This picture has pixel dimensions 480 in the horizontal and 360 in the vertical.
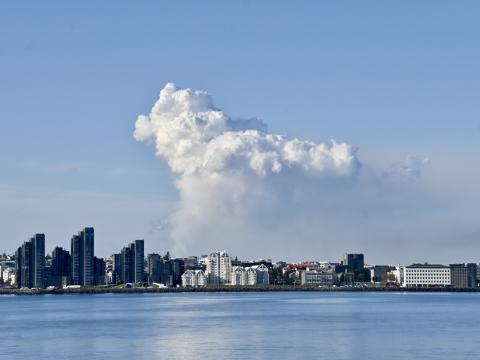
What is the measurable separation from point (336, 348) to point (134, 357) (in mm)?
14609

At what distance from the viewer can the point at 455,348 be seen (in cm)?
7219

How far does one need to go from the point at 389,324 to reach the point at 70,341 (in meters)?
33.2

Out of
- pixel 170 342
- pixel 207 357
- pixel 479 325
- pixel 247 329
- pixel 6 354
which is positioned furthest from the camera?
pixel 479 325

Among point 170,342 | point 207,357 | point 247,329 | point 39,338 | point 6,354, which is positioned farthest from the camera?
point 247,329

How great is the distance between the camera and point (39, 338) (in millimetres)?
84875

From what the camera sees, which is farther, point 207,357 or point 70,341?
point 70,341

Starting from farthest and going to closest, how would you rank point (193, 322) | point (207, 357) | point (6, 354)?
1. point (193, 322)
2. point (6, 354)
3. point (207, 357)

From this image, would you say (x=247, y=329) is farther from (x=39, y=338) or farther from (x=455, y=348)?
(x=455, y=348)

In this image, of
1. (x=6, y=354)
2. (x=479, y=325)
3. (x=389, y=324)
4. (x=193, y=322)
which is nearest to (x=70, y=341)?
(x=6, y=354)

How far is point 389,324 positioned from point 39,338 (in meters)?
34.2

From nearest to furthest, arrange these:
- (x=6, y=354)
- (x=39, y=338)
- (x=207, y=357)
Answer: (x=207, y=357), (x=6, y=354), (x=39, y=338)

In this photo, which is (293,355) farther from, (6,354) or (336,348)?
(6,354)

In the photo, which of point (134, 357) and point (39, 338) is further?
point (39, 338)

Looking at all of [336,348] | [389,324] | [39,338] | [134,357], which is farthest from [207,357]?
[389,324]
